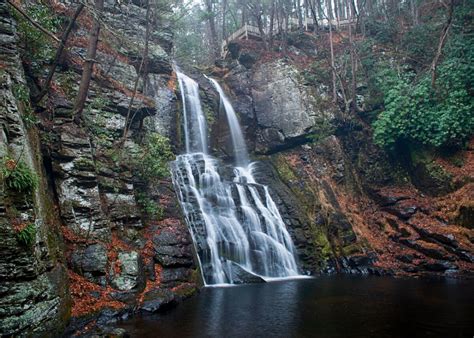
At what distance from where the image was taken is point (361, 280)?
491 inches

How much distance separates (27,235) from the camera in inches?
240

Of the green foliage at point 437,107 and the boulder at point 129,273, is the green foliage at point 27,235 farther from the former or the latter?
the green foliage at point 437,107

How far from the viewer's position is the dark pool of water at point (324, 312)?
6824 mm

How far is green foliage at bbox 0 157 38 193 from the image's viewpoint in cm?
643

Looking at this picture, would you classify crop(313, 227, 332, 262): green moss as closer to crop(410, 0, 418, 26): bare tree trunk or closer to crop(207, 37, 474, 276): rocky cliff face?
crop(207, 37, 474, 276): rocky cliff face

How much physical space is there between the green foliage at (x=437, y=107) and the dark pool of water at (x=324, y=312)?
7.86 metres

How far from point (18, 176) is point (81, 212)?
127 inches

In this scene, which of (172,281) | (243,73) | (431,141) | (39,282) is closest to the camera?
(39,282)

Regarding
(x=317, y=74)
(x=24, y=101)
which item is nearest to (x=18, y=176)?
(x=24, y=101)

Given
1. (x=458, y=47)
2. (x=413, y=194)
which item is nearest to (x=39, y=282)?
(x=413, y=194)

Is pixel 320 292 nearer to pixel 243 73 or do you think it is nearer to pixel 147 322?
pixel 147 322

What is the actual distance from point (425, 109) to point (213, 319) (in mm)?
14767

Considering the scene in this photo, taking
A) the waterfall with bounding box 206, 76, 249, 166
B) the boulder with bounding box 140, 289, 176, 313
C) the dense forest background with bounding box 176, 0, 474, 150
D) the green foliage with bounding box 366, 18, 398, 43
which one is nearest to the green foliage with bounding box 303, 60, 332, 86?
the dense forest background with bounding box 176, 0, 474, 150

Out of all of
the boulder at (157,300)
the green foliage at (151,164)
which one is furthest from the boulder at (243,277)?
the green foliage at (151,164)
